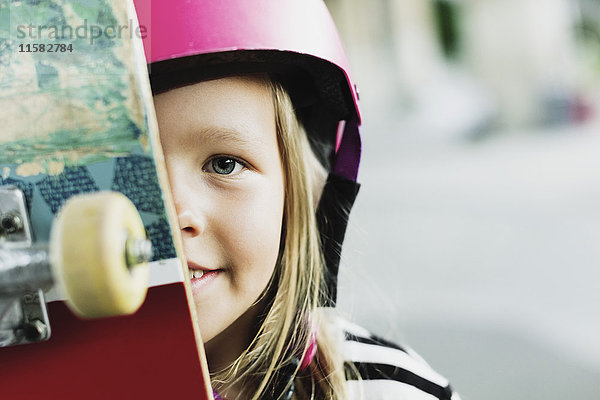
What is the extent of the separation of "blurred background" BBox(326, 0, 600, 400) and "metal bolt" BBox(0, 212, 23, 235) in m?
0.96

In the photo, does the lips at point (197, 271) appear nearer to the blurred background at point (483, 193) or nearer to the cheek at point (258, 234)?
the cheek at point (258, 234)

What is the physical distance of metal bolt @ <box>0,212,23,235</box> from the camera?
81cm

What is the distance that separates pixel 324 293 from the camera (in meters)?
1.54

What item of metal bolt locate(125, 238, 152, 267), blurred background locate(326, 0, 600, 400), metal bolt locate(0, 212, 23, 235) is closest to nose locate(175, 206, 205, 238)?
metal bolt locate(0, 212, 23, 235)

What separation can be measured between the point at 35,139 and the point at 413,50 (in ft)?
57.0

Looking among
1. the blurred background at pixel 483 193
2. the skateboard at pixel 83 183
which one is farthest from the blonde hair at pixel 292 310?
the skateboard at pixel 83 183

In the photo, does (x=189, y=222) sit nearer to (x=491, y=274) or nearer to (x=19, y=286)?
(x=19, y=286)

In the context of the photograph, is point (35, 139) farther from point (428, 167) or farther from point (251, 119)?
point (428, 167)

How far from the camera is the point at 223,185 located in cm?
118

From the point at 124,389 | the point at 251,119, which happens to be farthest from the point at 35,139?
the point at 251,119

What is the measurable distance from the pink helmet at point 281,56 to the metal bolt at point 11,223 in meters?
0.38

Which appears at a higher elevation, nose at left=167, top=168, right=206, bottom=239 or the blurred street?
nose at left=167, top=168, right=206, bottom=239

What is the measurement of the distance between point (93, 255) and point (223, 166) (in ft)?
2.05

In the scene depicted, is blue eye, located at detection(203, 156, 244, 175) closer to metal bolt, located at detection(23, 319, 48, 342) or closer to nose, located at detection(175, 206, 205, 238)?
nose, located at detection(175, 206, 205, 238)
